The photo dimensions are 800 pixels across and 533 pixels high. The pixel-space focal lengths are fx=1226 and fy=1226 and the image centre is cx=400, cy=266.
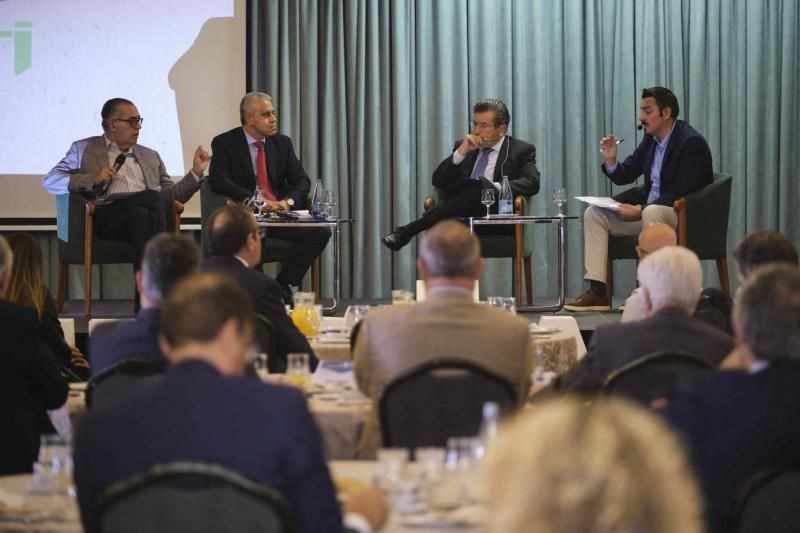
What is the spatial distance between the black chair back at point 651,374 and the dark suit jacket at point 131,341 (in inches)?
45.5

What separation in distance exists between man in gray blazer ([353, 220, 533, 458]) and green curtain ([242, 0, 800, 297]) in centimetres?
547

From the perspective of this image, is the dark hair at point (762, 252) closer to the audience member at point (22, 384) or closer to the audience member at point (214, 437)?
the audience member at point (22, 384)

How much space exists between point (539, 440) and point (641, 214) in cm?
645

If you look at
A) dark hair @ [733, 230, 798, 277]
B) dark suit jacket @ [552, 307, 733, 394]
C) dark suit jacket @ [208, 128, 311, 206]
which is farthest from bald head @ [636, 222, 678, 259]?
dark suit jacket @ [208, 128, 311, 206]

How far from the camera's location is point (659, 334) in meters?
3.14

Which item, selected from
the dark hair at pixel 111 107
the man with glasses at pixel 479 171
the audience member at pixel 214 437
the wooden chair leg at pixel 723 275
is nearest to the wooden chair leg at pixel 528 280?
the man with glasses at pixel 479 171

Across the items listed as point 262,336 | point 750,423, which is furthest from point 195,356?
point 262,336

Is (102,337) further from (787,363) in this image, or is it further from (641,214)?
(641,214)

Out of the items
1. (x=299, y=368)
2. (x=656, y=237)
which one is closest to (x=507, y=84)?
(x=656, y=237)

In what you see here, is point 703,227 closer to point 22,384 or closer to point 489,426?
point 22,384

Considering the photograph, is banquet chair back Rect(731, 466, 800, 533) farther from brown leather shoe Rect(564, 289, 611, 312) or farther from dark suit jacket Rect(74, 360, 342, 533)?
brown leather shoe Rect(564, 289, 611, 312)

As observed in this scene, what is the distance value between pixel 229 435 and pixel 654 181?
19.5ft

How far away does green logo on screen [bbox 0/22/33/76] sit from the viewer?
27.1 feet

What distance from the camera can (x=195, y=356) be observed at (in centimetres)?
205
